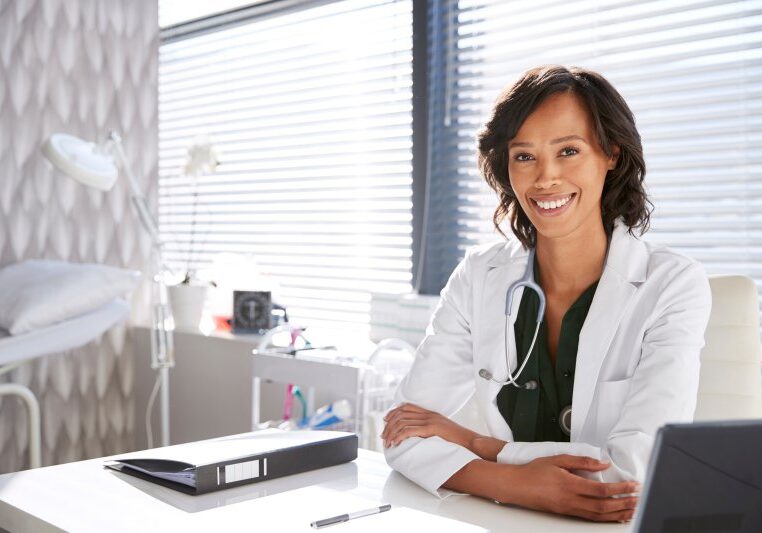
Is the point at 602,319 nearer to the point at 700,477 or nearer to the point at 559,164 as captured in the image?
the point at 559,164

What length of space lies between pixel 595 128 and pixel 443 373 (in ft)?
1.76

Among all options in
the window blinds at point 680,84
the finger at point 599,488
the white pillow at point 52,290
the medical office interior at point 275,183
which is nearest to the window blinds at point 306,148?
the medical office interior at point 275,183

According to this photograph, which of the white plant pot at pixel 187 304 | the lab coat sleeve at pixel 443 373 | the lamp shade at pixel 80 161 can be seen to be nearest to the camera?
the lab coat sleeve at pixel 443 373

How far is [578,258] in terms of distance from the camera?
1.67 meters

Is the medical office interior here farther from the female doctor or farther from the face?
the face

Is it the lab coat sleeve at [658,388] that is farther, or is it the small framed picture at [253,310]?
the small framed picture at [253,310]

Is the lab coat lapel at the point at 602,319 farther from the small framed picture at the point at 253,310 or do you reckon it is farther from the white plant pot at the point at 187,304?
the white plant pot at the point at 187,304

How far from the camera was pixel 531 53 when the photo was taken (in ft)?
9.07

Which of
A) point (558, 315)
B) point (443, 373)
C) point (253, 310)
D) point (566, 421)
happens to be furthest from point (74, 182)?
point (566, 421)

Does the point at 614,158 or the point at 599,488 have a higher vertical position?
the point at 614,158

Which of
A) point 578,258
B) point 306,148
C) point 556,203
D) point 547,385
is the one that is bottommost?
point 547,385

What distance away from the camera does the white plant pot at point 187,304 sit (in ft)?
11.4

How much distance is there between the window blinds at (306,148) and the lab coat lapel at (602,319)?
63.7 inches

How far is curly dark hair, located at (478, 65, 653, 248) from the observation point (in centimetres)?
159
